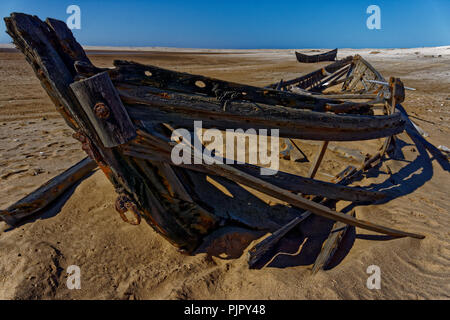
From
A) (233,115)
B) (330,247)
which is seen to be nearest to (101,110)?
(233,115)

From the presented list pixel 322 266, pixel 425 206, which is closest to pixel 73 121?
pixel 322 266

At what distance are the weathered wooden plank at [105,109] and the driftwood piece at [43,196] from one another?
1.91m

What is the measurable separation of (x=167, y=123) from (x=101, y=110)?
1.66ft

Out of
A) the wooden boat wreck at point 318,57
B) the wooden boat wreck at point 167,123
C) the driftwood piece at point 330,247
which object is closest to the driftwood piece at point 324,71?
the wooden boat wreck at point 167,123

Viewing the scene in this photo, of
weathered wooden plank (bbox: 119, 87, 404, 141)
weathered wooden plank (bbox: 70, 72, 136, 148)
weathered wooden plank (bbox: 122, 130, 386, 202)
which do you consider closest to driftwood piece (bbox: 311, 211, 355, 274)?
weathered wooden plank (bbox: 122, 130, 386, 202)

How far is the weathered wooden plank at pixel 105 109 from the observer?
1.76 meters

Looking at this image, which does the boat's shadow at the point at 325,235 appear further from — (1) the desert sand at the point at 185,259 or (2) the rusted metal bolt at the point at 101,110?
(2) the rusted metal bolt at the point at 101,110

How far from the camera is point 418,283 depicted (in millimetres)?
2201

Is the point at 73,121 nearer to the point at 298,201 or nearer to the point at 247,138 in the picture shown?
the point at 298,201

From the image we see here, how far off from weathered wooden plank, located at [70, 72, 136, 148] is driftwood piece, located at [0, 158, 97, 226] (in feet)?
6.25

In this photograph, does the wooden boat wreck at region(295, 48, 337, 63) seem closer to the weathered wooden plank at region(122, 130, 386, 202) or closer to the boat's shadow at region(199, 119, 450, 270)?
the boat's shadow at region(199, 119, 450, 270)

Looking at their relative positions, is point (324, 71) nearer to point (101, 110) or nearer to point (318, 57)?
point (101, 110)
